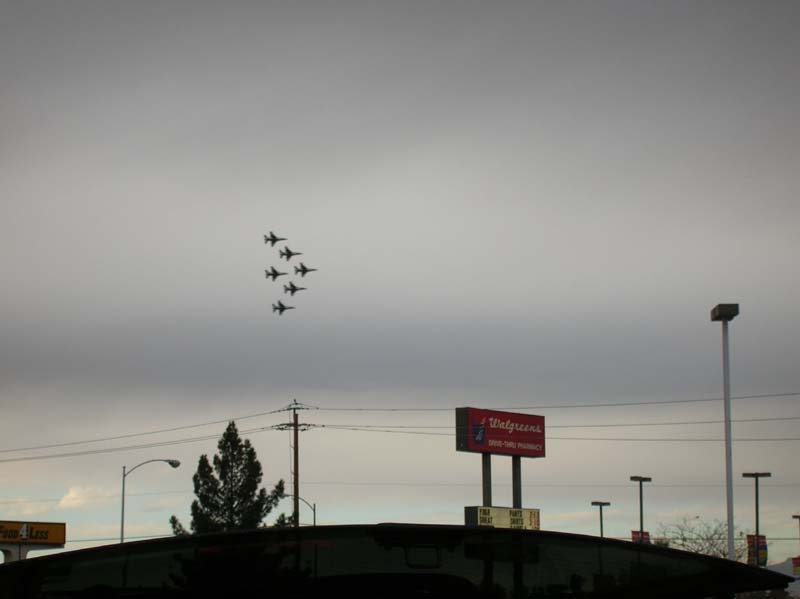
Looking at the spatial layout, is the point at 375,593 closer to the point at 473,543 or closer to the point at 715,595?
the point at 473,543

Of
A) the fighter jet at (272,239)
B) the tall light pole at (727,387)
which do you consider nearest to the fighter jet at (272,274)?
the fighter jet at (272,239)

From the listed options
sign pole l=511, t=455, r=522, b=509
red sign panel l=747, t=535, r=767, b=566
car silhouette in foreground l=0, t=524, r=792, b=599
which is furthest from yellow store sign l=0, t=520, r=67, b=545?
car silhouette in foreground l=0, t=524, r=792, b=599

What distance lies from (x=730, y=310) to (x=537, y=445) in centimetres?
4079

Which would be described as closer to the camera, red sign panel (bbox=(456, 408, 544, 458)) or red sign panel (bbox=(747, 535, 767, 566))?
red sign panel (bbox=(456, 408, 544, 458))

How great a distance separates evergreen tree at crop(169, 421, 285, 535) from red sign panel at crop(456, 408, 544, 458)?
88.1 ft

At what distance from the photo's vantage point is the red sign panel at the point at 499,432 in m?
70.8

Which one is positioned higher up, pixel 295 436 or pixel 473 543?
pixel 295 436

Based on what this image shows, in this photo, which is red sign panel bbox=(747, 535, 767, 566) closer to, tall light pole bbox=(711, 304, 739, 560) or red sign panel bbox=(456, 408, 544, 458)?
red sign panel bbox=(456, 408, 544, 458)

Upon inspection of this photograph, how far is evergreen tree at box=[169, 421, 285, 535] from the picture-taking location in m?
91.9

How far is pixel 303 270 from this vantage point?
4318 inches

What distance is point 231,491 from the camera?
92.7 m

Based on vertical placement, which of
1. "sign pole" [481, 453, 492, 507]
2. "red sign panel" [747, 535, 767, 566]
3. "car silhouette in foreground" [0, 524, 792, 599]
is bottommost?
"red sign panel" [747, 535, 767, 566]

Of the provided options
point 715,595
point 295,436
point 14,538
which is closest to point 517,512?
point 295,436

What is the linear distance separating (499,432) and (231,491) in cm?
2931
